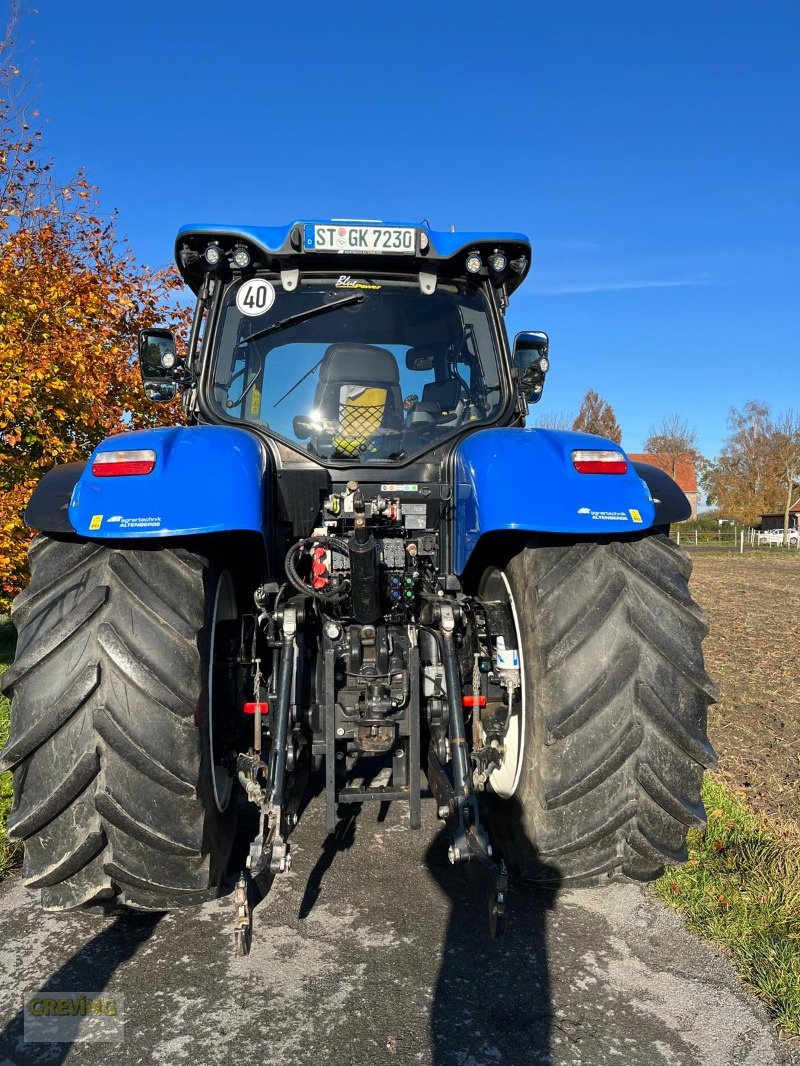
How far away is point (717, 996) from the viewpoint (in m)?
2.50

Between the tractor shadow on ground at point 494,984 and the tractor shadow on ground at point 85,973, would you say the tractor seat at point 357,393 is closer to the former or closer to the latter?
the tractor shadow on ground at point 494,984

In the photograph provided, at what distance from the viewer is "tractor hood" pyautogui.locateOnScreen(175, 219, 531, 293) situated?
12.0 ft

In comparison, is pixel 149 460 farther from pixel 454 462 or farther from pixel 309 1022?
pixel 309 1022

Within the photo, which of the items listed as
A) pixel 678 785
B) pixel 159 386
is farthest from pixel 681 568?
pixel 159 386

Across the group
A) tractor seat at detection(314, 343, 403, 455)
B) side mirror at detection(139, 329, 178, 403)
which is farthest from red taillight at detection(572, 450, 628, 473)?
side mirror at detection(139, 329, 178, 403)

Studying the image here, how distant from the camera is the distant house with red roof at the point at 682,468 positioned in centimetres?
5362

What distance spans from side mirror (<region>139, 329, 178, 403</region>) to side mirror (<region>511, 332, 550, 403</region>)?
181 cm

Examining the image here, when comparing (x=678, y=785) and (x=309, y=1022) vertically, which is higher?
(x=678, y=785)

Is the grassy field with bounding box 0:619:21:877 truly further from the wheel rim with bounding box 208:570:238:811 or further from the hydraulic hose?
the hydraulic hose

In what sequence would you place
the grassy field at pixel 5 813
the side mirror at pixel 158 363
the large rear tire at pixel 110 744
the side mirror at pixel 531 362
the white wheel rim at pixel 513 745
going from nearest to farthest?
the large rear tire at pixel 110 744, the white wheel rim at pixel 513 745, the grassy field at pixel 5 813, the side mirror at pixel 158 363, the side mirror at pixel 531 362

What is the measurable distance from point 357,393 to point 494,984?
2.48 meters

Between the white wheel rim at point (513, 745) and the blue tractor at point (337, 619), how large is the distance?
0.07 feet

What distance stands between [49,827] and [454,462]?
210 cm

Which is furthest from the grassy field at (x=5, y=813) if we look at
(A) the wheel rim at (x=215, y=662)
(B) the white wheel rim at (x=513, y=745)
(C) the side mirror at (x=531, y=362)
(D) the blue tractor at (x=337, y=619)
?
(C) the side mirror at (x=531, y=362)
